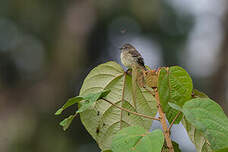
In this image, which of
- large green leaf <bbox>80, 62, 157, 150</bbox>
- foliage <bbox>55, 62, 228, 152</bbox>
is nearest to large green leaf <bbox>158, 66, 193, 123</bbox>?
foliage <bbox>55, 62, 228, 152</bbox>

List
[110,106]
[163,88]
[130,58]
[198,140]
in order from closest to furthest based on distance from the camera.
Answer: [163,88], [198,140], [110,106], [130,58]

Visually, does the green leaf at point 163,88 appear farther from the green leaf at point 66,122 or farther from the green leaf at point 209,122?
the green leaf at point 66,122

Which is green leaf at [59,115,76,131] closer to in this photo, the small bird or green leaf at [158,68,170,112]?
green leaf at [158,68,170,112]

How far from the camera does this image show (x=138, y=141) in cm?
108

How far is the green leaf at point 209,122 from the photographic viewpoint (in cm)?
110

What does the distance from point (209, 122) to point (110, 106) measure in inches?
23.9

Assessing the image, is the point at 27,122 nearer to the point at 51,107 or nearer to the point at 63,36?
the point at 51,107

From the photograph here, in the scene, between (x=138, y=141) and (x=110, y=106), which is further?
(x=110, y=106)

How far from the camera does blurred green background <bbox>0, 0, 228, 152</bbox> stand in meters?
8.36

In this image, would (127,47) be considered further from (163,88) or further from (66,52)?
(66,52)

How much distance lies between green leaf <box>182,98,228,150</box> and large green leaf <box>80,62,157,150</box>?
19.1 inches

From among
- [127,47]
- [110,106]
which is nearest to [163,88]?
[110,106]

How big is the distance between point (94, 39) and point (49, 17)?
1914 millimetres

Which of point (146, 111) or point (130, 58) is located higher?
point (130, 58)
